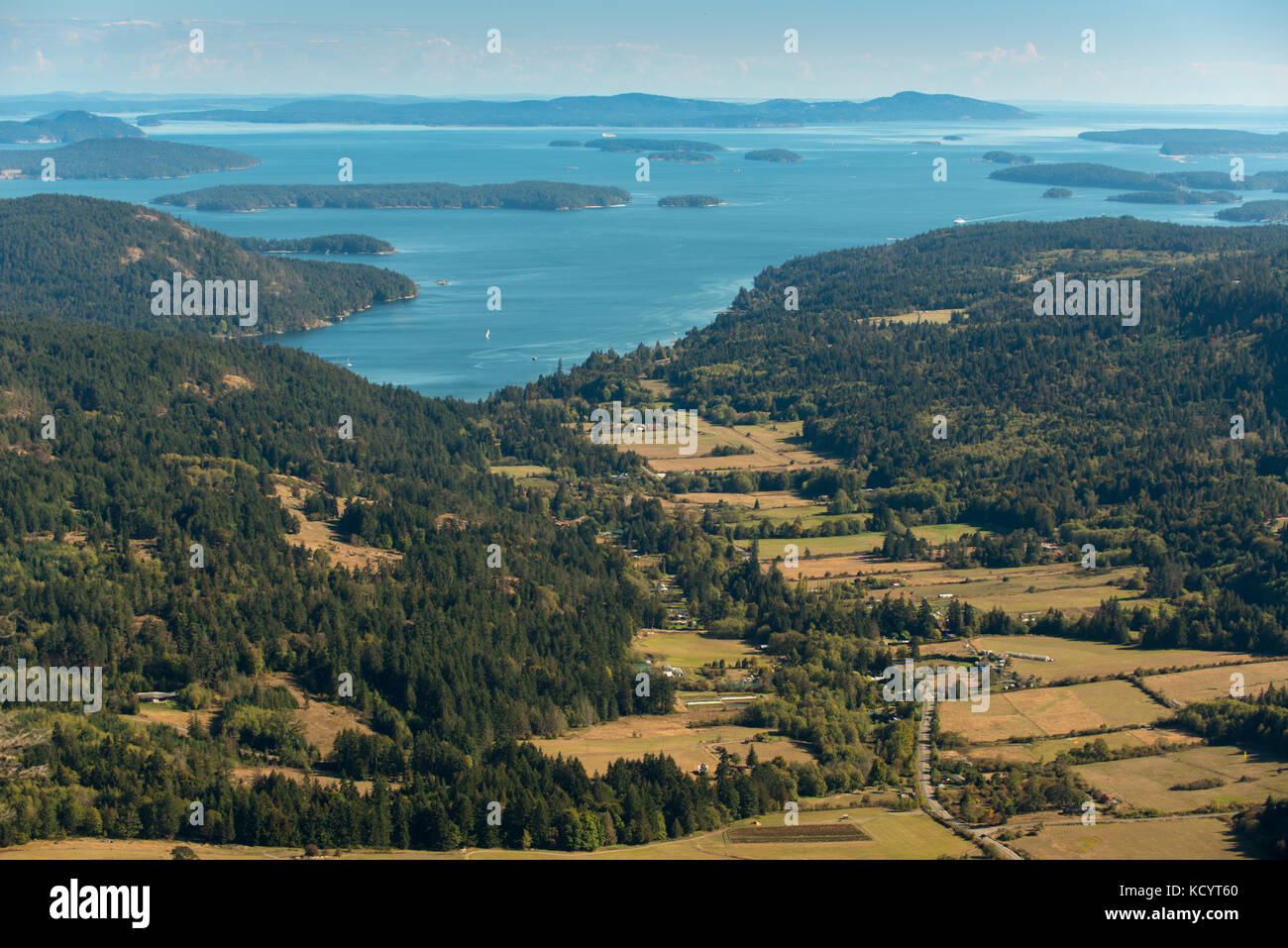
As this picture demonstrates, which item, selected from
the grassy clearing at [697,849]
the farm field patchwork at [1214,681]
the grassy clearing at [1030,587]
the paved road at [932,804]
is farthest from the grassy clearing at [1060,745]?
the grassy clearing at [1030,587]

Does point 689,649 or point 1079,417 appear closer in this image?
point 689,649

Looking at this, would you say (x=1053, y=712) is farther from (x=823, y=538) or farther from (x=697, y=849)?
(x=823, y=538)

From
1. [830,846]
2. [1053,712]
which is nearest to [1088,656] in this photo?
[1053,712]

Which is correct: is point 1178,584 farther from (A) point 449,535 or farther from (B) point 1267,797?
(A) point 449,535

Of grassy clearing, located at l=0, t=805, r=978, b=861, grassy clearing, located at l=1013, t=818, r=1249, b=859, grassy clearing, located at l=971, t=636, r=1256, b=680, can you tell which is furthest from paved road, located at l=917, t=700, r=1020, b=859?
grassy clearing, located at l=971, t=636, r=1256, b=680

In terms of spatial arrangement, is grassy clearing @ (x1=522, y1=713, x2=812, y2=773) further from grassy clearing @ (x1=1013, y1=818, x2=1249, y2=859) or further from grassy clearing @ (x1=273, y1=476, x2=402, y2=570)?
grassy clearing @ (x1=273, y1=476, x2=402, y2=570)
